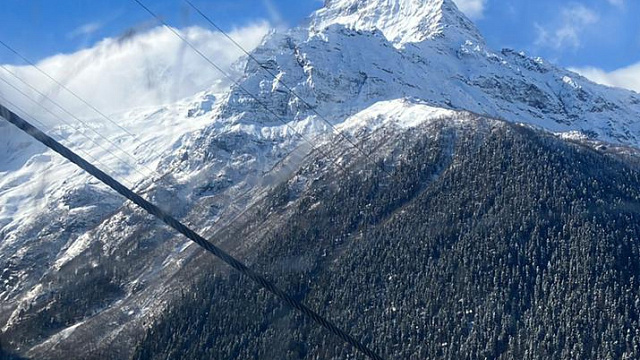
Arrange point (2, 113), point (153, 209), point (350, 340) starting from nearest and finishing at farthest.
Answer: point (2, 113) → point (153, 209) → point (350, 340)

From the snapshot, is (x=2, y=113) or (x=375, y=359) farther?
(x=375, y=359)

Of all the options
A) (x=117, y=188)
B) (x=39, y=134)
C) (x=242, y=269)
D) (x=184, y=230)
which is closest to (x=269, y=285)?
(x=242, y=269)

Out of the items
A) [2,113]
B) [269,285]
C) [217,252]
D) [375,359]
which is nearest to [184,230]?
[217,252]

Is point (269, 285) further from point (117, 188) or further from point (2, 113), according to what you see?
point (2, 113)

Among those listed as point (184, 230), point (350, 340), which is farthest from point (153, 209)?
point (350, 340)

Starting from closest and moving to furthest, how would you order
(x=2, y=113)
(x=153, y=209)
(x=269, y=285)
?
1. (x=2, y=113)
2. (x=153, y=209)
3. (x=269, y=285)

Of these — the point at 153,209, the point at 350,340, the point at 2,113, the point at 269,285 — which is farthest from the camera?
the point at 350,340

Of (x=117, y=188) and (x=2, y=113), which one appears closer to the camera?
(x=2, y=113)

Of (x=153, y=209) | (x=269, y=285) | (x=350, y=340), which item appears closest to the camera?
(x=153, y=209)

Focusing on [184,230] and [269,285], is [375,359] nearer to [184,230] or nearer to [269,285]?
[269,285]
